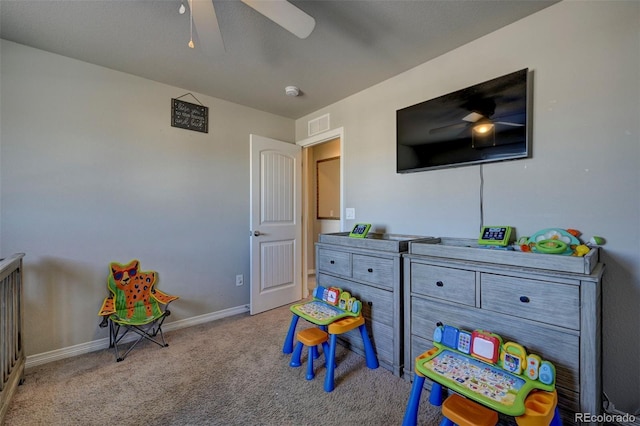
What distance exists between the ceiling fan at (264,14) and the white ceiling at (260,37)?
34 centimetres

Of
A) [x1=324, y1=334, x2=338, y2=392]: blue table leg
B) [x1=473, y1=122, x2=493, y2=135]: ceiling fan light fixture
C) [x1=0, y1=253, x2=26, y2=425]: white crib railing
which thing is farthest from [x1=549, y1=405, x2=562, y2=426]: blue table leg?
[x1=0, y1=253, x2=26, y2=425]: white crib railing

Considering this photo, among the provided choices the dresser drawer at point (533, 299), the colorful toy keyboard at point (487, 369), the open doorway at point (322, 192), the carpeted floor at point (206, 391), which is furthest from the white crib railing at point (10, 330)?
the open doorway at point (322, 192)

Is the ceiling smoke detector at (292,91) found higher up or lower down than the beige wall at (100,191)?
higher up

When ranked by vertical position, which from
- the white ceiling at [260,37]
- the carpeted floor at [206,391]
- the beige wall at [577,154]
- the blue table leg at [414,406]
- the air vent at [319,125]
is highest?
the white ceiling at [260,37]

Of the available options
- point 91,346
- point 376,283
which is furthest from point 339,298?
point 91,346

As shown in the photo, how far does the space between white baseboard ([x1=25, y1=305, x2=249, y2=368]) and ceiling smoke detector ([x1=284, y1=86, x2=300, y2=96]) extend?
2459mm

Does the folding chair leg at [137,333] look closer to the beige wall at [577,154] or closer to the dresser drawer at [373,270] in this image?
the dresser drawer at [373,270]

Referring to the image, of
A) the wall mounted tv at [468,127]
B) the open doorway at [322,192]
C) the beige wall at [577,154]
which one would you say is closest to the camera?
the beige wall at [577,154]

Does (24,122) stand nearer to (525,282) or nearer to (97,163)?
(97,163)

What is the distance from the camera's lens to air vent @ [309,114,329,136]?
328 cm

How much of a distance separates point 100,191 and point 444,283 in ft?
9.27

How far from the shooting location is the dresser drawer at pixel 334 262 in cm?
232

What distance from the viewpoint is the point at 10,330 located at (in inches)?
71.0

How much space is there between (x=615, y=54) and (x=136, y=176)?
3.52 meters
